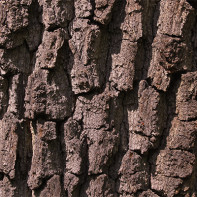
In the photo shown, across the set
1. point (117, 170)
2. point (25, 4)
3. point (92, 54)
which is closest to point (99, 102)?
point (92, 54)

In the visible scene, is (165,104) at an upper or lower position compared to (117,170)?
upper

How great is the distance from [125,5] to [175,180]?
84 centimetres

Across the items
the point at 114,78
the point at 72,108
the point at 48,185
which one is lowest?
the point at 48,185

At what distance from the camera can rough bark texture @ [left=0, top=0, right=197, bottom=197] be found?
1430mm

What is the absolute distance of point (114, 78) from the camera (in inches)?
57.4

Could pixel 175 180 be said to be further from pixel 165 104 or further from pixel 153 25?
pixel 153 25

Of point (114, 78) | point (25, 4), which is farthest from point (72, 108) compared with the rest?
point (25, 4)

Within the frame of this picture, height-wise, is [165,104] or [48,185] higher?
[165,104]

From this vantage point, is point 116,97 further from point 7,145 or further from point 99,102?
point 7,145

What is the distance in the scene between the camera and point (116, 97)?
146 cm

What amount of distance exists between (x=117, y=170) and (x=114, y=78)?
0.44m

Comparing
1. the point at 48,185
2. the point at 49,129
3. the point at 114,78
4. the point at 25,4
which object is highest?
the point at 25,4

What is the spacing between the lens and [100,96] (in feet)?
4.73

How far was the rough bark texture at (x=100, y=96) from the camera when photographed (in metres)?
1.43
